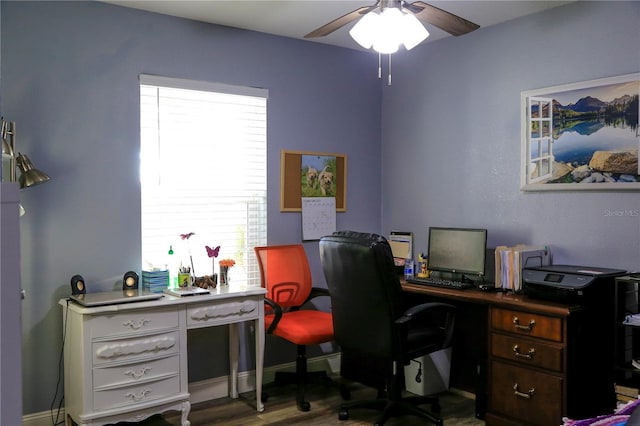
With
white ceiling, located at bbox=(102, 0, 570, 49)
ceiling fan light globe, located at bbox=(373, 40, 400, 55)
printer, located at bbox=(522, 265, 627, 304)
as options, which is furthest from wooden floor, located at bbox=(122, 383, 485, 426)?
white ceiling, located at bbox=(102, 0, 570, 49)

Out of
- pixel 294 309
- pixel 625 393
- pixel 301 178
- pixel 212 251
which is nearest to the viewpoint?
pixel 625 393

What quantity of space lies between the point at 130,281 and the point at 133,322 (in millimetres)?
406

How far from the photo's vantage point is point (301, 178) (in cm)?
423

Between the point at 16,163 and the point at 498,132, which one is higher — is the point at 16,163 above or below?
below

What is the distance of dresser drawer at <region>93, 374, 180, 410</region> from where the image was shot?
293 cm

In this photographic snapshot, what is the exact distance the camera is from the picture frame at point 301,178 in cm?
414

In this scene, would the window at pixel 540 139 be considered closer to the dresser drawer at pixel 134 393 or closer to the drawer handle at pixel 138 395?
the dresser drawer at pixel 134 393

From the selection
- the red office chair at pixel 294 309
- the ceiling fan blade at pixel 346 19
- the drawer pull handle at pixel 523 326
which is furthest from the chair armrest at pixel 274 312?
the ceiling fan blade at pixel 346 19

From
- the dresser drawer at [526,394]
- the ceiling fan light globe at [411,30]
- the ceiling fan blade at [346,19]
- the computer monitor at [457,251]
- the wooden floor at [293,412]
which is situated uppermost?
the ceiling fan blade at [346,19]

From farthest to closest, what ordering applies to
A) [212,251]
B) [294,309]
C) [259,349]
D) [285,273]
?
[294,309] → [285,273] → [212,251] → [259,349]

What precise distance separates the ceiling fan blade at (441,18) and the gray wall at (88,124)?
1587 mm

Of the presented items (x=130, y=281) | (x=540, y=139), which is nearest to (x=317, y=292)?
(x=130, y=281)

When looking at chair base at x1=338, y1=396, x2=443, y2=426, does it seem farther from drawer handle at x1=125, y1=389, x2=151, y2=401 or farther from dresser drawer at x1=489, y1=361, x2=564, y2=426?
drawer handle at x1=125, y1=389, x2=151, y2=401

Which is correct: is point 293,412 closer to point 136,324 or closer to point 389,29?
point 136,324
